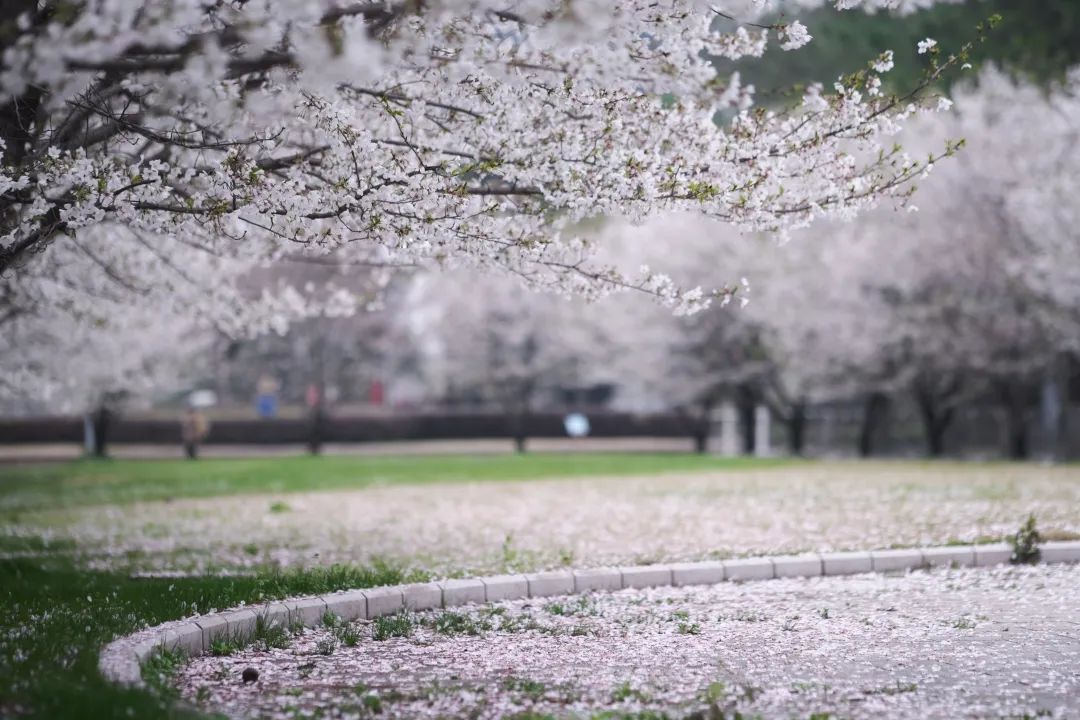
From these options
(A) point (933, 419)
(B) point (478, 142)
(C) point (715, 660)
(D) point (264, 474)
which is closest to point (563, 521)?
(B) point (478, 142)

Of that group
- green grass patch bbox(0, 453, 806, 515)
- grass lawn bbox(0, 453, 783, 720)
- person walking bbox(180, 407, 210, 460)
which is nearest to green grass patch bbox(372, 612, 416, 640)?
grass lawn bbox(0, 453, 783, 720)

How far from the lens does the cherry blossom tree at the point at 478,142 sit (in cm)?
641

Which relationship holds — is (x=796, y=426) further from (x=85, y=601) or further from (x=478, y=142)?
(x=85, y=601)

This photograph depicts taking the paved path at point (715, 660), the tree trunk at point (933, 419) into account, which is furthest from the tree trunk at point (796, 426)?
the paved path at point (715, 660)

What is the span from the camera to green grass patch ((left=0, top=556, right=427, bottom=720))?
465 cm

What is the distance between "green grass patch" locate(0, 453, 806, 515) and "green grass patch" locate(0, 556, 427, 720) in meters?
6.76

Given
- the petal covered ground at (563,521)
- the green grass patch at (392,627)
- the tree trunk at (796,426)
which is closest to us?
the green grass patch at (392,627)

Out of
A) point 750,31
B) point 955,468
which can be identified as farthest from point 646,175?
point 955,468

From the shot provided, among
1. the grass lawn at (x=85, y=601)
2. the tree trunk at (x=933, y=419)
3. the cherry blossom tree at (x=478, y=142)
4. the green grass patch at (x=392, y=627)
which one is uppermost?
the cherry blossom tree at (x=478, y=142)

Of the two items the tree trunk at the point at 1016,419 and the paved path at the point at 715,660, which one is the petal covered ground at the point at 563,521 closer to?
the paved path at the point at 715,660

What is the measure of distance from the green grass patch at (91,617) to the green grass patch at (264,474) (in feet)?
22.2

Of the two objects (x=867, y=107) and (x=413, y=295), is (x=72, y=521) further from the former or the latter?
(x=413, y=295)

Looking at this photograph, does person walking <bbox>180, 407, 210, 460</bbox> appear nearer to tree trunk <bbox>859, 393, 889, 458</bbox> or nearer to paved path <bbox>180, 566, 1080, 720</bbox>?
tree trunk <bbox>859, 393, 889, 458</bbox>

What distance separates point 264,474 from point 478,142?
19.1m
